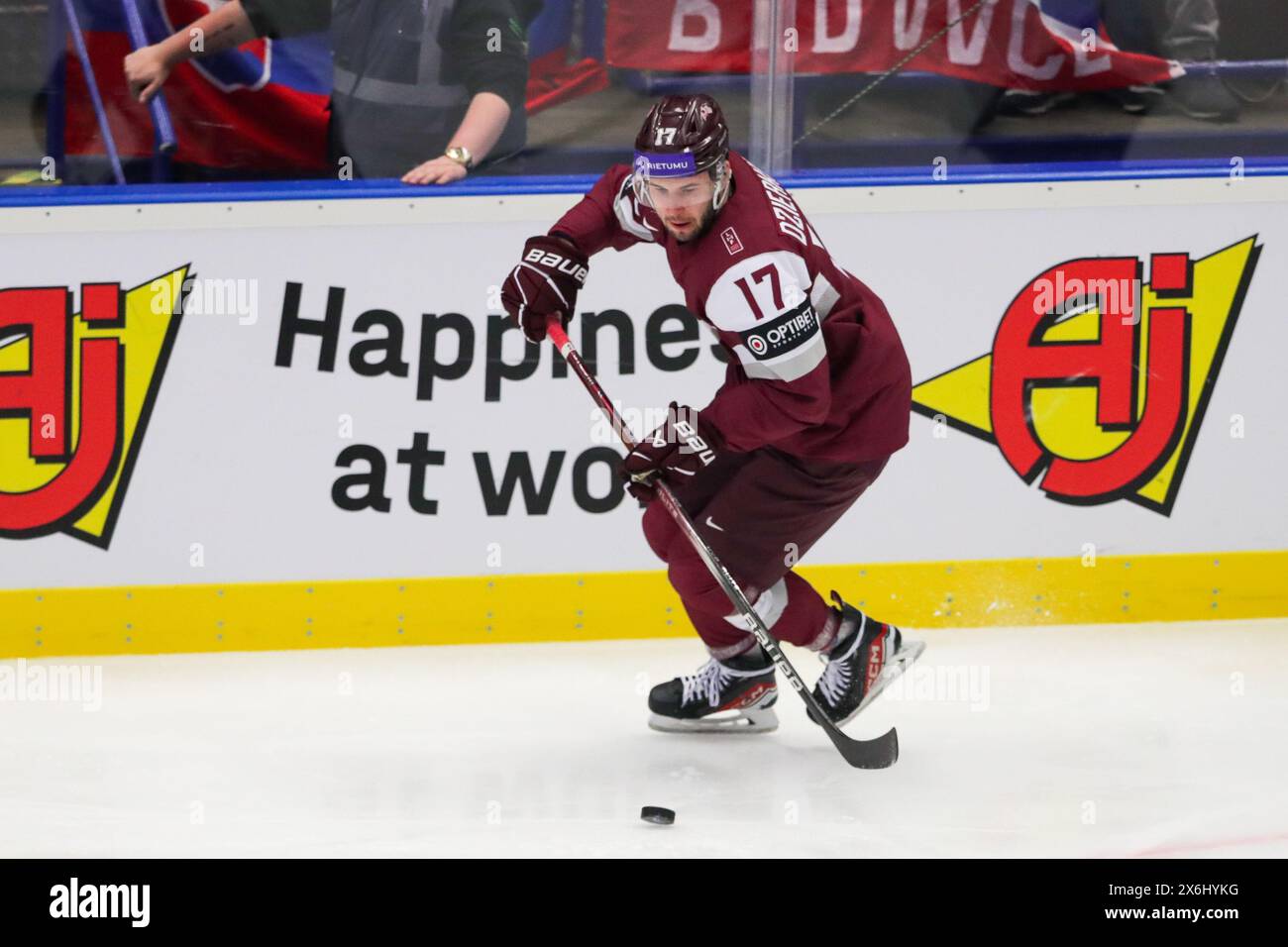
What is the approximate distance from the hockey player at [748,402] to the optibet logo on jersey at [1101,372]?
3.08 feet

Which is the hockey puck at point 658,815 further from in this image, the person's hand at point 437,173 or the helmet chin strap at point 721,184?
the person's hand at point 437,173

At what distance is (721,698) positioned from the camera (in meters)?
3.57

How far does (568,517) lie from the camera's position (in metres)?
4.18

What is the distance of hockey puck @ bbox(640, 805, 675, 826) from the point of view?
9.66ft

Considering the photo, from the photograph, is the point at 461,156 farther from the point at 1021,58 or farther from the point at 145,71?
the point at 1021,58

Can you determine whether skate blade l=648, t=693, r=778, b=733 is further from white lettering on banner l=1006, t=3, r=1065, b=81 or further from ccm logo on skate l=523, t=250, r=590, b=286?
white lettering on banner l=1006, t=3, r=1065, b=81

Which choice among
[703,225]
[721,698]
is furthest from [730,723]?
[703,225]

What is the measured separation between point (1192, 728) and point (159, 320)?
96.4 inches

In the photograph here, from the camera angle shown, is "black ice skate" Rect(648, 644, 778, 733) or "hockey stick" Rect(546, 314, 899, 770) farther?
"black ice skate" Rect(648, 644, 778, 733)

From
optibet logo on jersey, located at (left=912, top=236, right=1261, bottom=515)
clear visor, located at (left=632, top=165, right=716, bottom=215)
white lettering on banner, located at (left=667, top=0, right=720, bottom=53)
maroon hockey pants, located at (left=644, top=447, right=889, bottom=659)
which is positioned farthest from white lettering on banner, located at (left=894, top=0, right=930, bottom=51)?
clear visor, located at (left=632, top=165, right=716, bottom=215)

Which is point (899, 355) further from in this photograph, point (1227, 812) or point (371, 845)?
point (371, 845)

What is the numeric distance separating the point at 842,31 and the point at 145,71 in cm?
167

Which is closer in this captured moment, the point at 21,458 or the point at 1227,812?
the point at 1227,812

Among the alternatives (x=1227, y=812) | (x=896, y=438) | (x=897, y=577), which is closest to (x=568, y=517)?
(x=897, y=577)
